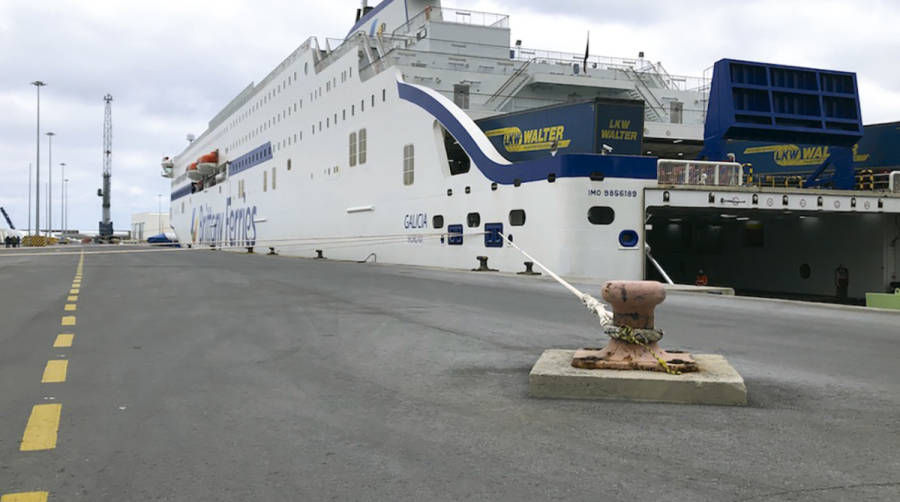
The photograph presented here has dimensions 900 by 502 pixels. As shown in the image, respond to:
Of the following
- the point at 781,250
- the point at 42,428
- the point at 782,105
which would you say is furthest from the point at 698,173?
the point at 42,428

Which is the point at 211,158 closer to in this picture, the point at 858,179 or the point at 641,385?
the point at 858,179

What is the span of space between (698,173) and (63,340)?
18.0 meters

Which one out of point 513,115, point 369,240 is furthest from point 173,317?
point 369,240

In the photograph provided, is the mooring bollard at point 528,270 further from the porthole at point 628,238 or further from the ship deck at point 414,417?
the ship deck at point 414,417

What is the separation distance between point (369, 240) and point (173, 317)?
69.9ft

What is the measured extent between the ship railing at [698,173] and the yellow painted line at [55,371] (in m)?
18.0

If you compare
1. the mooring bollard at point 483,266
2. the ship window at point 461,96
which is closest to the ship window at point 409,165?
the ship window at point 461,96

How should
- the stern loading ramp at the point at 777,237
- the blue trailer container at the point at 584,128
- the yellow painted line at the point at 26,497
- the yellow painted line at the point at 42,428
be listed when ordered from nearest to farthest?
the yellow painted line at the point at 26,497 < the yellow painted line at the point at 42,428 < the stern loading ramp at the point at 777,237 < the blue trailer container at the point at 584,128

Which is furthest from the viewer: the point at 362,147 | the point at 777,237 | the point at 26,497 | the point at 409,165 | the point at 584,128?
the point at 362,147

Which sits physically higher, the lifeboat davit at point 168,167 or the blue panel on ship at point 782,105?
the lifeboat davit at point 168,167

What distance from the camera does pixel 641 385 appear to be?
5.25 meters

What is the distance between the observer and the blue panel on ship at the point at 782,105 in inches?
835

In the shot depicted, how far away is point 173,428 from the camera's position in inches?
176

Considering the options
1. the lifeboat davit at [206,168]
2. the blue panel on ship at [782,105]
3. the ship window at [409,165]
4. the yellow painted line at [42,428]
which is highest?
the lifeboat davit at [206,168]
